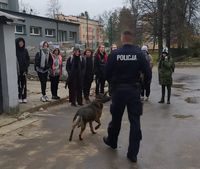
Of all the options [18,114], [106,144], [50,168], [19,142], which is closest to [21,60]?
[18,114]

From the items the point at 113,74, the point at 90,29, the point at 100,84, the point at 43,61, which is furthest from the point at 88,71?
the point at 90,29

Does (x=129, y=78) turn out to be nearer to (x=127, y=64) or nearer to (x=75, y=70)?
(x=127, y=64)

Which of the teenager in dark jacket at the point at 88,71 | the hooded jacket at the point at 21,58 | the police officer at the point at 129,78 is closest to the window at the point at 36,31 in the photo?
the teenager in dark jacket at the point at 88,71

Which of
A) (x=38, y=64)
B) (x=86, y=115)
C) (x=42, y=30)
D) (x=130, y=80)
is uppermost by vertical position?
(x=42, y=30)

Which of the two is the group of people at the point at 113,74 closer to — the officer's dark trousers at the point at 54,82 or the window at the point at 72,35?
the officer's dark trousers at the point at 54,82

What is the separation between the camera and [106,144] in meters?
7.72

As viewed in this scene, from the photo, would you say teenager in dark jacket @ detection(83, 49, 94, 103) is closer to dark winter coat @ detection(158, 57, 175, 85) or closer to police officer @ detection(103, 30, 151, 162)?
dark winter coat @ detection(158, 57, 175, 85)

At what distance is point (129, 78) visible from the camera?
6.73 m

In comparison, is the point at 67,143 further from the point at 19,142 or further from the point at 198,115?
the point at 198,115

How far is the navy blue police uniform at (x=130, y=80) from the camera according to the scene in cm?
668

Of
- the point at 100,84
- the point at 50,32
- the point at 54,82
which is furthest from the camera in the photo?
the point at 50,32

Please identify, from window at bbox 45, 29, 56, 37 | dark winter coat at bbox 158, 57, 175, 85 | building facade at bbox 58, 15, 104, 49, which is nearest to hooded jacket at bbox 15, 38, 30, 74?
dark winter coat at bbox 158, 57, 175, 85

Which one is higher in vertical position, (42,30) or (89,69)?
(42,30)

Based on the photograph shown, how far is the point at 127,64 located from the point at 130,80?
0.26 metres
